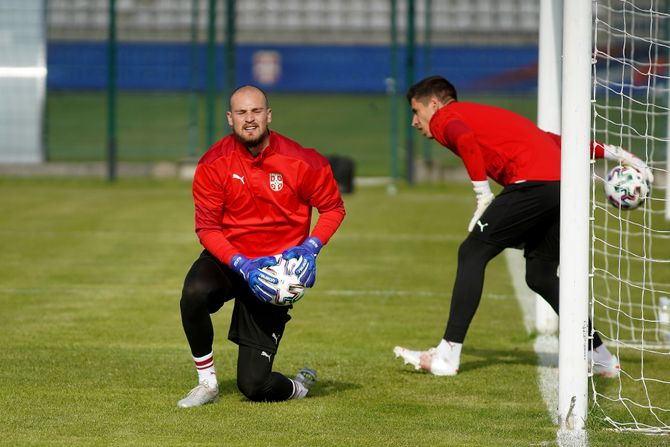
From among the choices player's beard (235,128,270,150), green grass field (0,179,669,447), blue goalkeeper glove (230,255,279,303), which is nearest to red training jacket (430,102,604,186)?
green grass field (0,179,669,447)

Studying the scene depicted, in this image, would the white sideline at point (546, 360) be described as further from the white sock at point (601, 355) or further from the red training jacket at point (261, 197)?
the red training jacket at point (261, 197)

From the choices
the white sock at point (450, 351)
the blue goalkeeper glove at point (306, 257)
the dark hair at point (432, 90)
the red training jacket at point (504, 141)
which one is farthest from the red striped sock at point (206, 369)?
the dark hair at point (432, 90)

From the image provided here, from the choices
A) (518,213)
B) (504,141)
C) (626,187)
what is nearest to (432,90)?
(504,141)

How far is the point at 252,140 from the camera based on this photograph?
6613 millimetres

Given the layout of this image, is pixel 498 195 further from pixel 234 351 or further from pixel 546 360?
pixel 234 351

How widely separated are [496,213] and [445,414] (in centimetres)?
151

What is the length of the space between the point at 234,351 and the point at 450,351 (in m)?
1.62

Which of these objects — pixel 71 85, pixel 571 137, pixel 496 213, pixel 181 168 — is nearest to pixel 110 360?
pixel 496 213

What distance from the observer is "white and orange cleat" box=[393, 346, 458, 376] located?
762cm

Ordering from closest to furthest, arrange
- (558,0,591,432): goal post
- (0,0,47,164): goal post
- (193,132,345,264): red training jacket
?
(558,0,591,432): goal post, (193,132,345,264): red training jacket, (0,0,47,164): goal post

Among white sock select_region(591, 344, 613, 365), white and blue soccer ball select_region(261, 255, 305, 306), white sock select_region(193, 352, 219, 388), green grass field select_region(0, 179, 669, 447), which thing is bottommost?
green grass field select_region(0, 179, 669, 447)

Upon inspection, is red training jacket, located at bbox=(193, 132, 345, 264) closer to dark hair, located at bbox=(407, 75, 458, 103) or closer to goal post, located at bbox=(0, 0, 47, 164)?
dark hair, located at bbox=(407, 75, 458, 103)

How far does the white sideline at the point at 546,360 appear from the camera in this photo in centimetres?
597

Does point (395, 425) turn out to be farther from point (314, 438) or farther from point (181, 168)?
point (181, 168)
